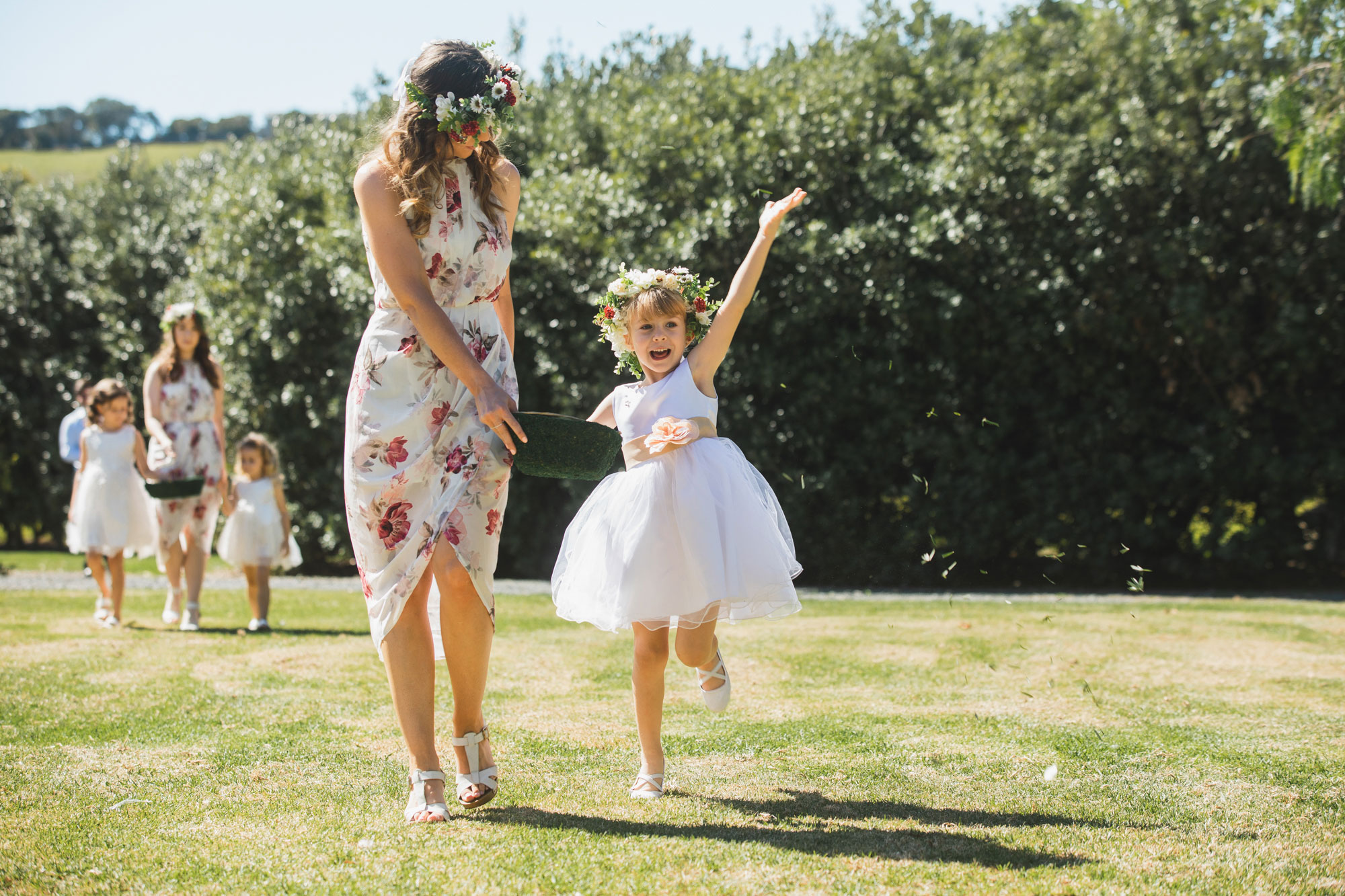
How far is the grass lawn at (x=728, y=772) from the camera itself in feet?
9.43

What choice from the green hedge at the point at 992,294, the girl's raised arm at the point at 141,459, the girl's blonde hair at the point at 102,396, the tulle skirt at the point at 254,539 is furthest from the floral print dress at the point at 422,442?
the green hedge at the point at 992,294

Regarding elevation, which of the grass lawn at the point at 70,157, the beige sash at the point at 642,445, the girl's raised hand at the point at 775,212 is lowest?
the beige sash at the point at 642,445

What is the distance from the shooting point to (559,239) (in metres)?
11.4

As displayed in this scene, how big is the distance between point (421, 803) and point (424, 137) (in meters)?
1.98

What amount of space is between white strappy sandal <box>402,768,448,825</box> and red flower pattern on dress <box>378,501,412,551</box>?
26.7 inches

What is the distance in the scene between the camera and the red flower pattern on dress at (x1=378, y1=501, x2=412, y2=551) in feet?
11.3

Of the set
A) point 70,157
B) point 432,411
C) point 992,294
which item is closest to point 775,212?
point 432,411

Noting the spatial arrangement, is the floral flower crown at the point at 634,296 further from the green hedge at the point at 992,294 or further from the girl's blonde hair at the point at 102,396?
the green hedge at the point at 992,294

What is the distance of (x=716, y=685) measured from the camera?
4039mm

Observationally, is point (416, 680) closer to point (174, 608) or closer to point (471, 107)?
point (471, 107)

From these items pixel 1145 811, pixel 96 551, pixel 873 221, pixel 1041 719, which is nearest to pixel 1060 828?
pixel 1145 811

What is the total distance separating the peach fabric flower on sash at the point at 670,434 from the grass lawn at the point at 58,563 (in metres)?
10.8

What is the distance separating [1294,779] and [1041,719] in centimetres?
111

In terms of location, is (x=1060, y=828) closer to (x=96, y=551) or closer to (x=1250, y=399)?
(x=96, y=551)
